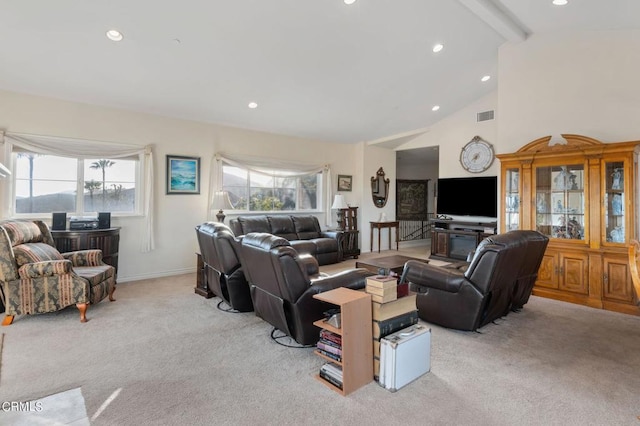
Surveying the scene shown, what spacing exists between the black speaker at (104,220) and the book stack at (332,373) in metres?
3.95

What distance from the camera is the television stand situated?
6.51 metres

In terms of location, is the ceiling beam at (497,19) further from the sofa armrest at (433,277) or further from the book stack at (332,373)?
the book stack at (332,373)

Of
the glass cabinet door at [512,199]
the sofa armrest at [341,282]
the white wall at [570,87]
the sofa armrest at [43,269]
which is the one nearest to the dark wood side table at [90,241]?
the sofa armrest at [43,269]

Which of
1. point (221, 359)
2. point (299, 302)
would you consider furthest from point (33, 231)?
point (299, 302)

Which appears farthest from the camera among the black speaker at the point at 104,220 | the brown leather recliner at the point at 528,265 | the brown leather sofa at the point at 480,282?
the black speaker at the point at 104,220

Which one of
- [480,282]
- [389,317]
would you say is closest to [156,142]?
[389,317]

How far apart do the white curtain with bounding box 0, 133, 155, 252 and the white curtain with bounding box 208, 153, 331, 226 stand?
3.36ft

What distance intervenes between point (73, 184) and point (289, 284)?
4285 millimetres

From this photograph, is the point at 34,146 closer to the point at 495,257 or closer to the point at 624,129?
the point at 495,257

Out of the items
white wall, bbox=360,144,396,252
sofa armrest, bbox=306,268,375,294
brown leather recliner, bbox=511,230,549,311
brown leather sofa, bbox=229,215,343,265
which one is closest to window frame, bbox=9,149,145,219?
brown leather sofa, bbox=229,215,343,265

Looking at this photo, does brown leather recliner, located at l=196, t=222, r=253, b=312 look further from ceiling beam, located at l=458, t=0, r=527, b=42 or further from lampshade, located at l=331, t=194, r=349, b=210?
lampshade, located at l=331, t=194, r=349, b=210

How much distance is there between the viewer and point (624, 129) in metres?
3.94

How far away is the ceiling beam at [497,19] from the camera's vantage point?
148 inches

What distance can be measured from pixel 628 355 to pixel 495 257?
4.29ft
